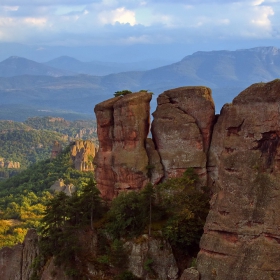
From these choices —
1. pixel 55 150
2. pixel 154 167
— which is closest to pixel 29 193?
pixel 55 150

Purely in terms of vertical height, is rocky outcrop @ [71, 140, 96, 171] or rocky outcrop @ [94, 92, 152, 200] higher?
rocky outcrop @ [94, 92, 152, 200]

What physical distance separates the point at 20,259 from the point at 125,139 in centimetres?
1122

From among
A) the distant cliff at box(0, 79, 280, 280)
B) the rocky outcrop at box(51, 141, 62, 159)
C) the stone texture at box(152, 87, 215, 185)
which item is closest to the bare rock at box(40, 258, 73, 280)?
the distant cliff at box(0, 79, 280, 280)

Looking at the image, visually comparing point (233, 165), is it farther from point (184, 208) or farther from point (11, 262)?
point (11, 262)

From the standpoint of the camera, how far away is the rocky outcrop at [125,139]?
3206 centimetres

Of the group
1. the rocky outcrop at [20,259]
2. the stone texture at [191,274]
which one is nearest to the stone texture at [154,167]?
the stone texture at [191,274]

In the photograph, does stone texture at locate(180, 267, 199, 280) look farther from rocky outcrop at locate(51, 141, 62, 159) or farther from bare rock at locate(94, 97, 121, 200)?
rocky outcrop at locate(51, 141, 62, 159)

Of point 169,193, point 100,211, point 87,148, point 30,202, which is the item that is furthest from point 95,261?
point 87,148

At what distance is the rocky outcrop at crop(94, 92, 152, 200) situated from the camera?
105 feet

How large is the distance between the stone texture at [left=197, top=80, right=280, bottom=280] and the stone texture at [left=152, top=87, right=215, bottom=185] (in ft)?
17.3

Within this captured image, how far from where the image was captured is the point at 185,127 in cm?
3109

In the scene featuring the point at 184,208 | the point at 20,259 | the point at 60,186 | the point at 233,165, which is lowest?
the point at 60,186

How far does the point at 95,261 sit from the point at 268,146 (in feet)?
40.6

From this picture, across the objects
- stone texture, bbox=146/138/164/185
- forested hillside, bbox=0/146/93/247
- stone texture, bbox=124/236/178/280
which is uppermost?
stone texture, bbox=146/138/164/185
